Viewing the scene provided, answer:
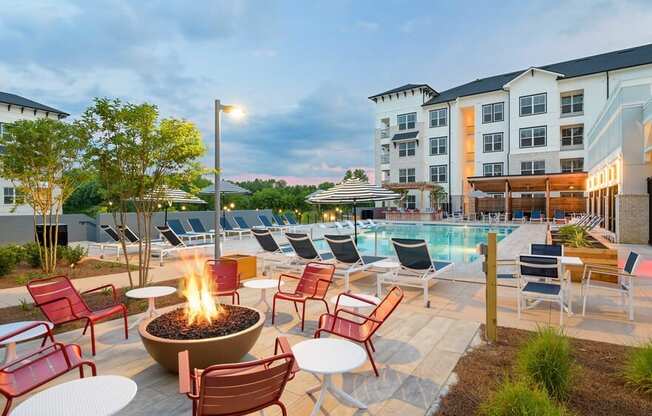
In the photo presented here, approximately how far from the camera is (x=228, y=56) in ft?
70.2

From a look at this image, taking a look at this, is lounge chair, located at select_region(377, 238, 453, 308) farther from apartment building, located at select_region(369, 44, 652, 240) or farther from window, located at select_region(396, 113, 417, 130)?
window, located at select_region(396, 113, 417, 130)

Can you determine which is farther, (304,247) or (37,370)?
(304,247)

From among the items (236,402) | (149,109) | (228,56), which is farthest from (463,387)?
(228,56)

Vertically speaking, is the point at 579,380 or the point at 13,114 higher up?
the point at 13,114

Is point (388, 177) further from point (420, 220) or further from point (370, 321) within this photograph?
point (370, 321)

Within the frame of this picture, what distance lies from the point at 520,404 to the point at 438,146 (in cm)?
3493

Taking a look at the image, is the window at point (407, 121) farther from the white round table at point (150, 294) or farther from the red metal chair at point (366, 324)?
the red metal chair at point (366, 324)

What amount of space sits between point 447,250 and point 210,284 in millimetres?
10876

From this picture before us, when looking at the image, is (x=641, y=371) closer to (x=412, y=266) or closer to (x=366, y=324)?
(x=366, y=324)

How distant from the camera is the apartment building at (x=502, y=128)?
27312 millimetres

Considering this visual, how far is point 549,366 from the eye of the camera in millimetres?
3176

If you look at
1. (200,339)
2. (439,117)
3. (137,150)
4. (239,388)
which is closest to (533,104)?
(439,117)

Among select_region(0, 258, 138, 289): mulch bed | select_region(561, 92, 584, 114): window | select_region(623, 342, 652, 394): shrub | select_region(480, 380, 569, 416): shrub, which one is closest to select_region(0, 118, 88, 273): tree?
select_region(0, 258, 138, 289): mulch bed

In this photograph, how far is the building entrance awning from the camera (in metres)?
24.0
